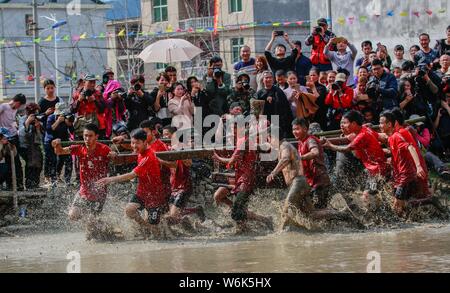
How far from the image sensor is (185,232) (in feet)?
42.4

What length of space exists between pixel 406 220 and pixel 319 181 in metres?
1.39

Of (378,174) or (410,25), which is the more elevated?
(410,25)

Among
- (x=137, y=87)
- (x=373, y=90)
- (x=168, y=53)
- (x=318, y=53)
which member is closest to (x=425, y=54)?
(x=318, y=53)

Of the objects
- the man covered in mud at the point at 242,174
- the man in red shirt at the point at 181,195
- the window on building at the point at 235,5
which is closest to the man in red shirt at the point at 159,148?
the man in red shirt at the point at 181,195

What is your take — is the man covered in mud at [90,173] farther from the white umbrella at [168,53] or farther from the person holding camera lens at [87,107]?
the white umbrella at [168,53]

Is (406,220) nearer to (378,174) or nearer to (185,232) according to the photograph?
(378,174)

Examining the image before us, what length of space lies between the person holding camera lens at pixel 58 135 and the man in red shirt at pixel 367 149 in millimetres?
4378

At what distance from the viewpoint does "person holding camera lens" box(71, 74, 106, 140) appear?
15.0 m

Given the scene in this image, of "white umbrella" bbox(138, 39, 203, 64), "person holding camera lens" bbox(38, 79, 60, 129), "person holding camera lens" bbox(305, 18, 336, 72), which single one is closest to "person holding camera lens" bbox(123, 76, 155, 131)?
"person holding camera lens" bbox(38, 79, 60, 129)

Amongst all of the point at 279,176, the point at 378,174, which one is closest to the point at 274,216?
the point at 279,176

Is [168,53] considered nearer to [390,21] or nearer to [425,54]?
[425,54]

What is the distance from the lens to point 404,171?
1312cm

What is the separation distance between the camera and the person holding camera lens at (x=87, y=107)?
49.3 ft

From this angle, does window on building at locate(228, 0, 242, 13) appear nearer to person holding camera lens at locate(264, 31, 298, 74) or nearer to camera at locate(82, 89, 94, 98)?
person holding camera lens at locate(264, 31, 298, 74)
